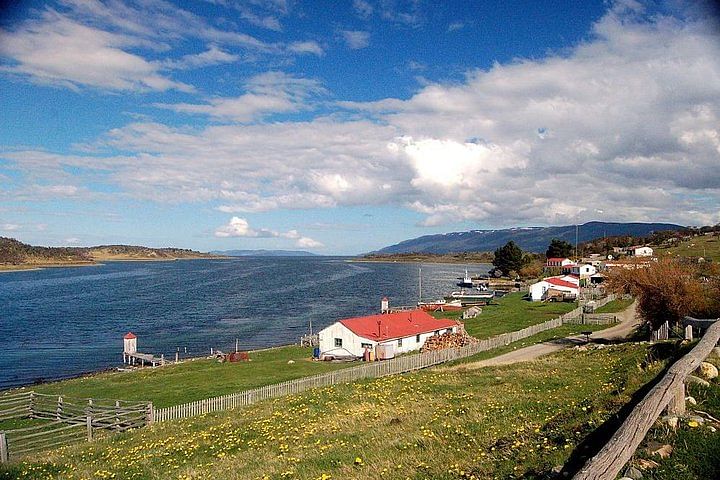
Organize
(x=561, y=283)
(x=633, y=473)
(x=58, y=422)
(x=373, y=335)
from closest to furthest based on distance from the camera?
(x=633, y=473) → (x=58, y=422) → (x=373, y=335) → (x=561, y=283)

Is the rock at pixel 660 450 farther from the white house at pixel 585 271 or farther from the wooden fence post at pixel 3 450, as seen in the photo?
the white house at pixel 585 271

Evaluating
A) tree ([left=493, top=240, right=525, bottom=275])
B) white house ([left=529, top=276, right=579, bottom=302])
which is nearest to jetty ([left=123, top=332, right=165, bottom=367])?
white house ([left=529, top=276, right=579, bottom=302])

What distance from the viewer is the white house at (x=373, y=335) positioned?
147 ft

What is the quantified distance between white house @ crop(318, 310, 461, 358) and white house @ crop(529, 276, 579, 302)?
1621 inches

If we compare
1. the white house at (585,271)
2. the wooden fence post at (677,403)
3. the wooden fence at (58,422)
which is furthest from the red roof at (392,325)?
the white house at (585,271)

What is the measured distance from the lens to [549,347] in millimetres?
39625

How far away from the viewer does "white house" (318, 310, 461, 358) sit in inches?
1763

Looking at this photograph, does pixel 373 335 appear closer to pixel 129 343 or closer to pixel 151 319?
pixel 129 343

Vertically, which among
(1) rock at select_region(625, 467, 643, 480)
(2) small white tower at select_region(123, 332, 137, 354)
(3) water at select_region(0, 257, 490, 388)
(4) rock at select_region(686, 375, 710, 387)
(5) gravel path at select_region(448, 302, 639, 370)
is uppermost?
(4) rock at select_region(686, 375, 710, 387)

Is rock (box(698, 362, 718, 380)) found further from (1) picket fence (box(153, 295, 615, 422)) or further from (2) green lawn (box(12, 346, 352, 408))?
(2) green lawn (box(12, 346, 352, 408))

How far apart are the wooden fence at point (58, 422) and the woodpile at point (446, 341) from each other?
81.8ft

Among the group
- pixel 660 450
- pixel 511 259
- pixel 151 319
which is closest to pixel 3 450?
pixel 660 450

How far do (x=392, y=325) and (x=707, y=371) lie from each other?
113 ft

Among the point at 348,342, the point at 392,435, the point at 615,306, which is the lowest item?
the point at 348,342
